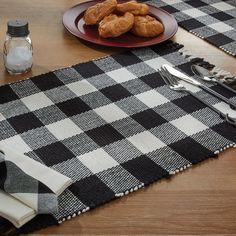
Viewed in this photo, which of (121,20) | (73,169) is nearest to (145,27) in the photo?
(121,20)

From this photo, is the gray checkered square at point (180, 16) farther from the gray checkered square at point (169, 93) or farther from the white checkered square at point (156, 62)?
the gray checkered square at point (169, 93)

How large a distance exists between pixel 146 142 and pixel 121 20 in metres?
0.42

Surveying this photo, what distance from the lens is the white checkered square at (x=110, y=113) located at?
92cm

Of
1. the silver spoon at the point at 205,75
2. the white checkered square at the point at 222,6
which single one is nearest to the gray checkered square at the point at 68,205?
the silver spoon at the point at 205,75

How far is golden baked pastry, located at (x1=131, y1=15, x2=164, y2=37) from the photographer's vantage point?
1.19m

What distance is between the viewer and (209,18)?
137 centimetres

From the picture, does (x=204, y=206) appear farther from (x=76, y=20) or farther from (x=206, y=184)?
(x=76, y=20)

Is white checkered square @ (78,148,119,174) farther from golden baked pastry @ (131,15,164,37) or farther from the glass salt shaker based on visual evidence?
golden baked pastry @ (131,15,164,37)

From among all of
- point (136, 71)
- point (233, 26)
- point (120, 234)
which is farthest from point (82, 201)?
point (233, 26)

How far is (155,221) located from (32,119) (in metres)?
0.33

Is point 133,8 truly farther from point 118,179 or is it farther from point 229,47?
point 118,179

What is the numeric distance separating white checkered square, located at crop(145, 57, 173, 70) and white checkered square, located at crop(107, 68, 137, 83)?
7 centimetres

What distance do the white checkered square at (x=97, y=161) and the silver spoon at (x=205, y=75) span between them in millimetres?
355

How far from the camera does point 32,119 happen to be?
902 millimetres
